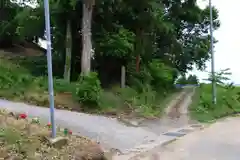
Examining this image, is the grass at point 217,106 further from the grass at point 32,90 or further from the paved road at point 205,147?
the grass at point 32,90

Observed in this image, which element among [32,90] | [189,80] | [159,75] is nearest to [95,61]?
Result: [159,75]

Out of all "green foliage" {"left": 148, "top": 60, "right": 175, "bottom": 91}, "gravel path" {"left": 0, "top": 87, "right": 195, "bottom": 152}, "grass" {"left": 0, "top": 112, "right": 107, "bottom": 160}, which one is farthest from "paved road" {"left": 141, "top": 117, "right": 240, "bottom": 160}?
"green foliage" {"left": 148, "top": 60, "right": 175, "bottom": 91}

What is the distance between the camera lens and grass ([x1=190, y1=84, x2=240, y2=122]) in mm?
17541

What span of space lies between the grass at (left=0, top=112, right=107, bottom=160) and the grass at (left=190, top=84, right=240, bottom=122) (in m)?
10.1

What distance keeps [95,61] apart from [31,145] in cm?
1237

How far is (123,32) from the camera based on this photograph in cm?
1758

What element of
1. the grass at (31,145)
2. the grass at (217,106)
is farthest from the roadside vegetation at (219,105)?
the grass at (31,145)

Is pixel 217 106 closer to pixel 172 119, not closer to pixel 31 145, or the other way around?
pixel 172 119

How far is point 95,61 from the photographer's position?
18.8m

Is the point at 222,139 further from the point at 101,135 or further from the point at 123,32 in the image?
the point at 123,32

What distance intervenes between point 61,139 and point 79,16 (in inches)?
475

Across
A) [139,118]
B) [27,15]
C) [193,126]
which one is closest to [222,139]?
[193,126]

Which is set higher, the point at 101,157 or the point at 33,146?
the point at 33,146

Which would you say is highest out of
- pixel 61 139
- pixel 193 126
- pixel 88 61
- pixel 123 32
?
pixel 123 32
